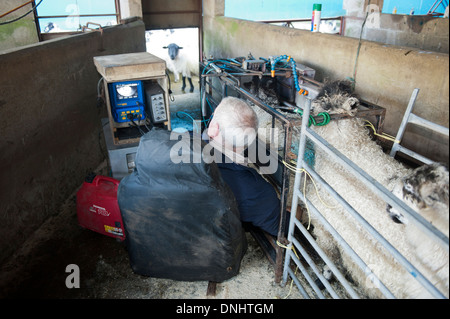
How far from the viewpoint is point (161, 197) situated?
1.78 m

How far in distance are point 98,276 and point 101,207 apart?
51 centimetres

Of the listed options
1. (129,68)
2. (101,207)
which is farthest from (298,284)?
(129,68)

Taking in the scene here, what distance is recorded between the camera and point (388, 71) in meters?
2.42

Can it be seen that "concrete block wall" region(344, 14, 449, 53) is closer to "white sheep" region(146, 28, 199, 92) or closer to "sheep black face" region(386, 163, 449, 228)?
"sheep black face" region(386, 163, 449, 228)

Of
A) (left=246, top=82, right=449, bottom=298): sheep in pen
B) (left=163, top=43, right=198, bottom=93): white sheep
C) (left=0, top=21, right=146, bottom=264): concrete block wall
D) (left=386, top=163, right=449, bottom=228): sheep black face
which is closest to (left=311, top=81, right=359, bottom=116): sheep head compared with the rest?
(left=246, top=82, right=449, bottom=298): sheep in pen

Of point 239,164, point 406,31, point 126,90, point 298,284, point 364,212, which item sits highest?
point 406,31

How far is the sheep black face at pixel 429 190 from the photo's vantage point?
1110mm

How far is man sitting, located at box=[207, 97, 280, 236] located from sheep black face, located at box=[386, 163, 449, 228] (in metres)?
0.91

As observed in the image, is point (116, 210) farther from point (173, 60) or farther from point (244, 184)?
point (173, 60)

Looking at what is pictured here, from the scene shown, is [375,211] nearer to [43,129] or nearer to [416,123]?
[416,123]

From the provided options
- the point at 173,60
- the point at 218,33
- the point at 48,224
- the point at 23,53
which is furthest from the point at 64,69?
the point at 173,60

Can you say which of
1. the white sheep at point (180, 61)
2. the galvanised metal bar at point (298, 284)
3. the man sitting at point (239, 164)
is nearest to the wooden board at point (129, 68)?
the man sitting at point (239, 164)

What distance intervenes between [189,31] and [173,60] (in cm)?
105

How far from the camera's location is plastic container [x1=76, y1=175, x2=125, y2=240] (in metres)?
2.49
